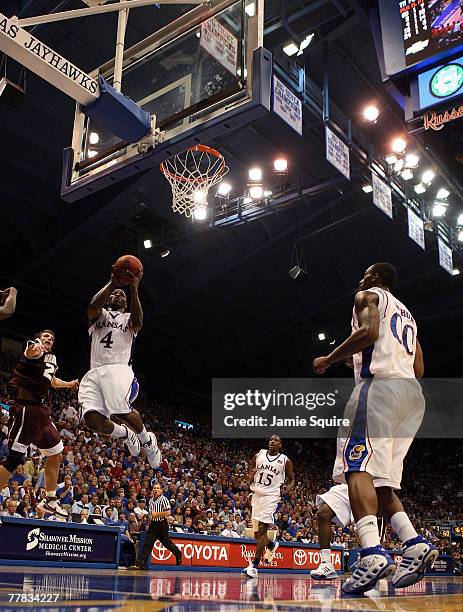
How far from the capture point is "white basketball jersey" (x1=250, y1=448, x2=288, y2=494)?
10508 mm

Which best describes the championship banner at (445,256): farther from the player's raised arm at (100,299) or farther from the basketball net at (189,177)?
the player's raised arm at (100,299)

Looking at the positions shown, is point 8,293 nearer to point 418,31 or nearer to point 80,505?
point 418,31

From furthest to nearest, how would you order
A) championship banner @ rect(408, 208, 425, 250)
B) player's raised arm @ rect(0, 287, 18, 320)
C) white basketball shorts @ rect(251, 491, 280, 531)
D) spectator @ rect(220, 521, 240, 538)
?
championship banner @ rect(408, 208, 425, 250)
spectator @ rect(220, 521, 240, 538)
white basketball shorts @ rect(251, 491, 280, 531)
player's raised arm @ rect(0, 287, 18, 320)

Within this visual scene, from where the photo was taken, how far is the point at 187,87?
6.91 metres

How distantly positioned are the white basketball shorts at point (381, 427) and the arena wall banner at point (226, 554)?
9.07 m

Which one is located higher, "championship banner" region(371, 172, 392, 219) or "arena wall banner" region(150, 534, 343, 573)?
"championship banner" region(371, 172, 392, 219)

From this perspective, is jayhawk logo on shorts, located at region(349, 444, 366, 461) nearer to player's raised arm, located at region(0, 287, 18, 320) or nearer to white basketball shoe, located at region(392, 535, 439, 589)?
white basketball shoe, located at region(392, 535, 439, 589)

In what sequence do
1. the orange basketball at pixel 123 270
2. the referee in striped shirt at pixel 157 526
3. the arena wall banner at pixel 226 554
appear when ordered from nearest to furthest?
1. the orange basketball at pixel 123 270
2. the referee in striped shirt at pixel 157 526
3. the arena wall banner at pixel 226 554

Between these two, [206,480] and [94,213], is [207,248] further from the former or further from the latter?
[206,480]

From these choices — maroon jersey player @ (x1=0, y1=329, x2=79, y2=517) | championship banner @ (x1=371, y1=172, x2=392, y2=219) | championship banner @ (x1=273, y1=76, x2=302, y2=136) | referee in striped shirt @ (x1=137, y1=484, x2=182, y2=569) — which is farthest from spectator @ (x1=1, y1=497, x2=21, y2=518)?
championship banner @ (x1=371, y1=172, x2=392, y2=219)

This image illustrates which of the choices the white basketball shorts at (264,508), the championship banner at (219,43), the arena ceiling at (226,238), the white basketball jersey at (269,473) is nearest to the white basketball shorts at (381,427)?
the championship banner at (219,43)

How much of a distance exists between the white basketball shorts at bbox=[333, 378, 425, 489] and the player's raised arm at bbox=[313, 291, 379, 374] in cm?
24

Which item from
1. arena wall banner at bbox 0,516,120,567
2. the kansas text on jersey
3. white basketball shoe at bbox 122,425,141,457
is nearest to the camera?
white basketball shoe at bbox 122,425,141,457

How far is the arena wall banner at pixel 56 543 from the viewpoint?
9.52m
